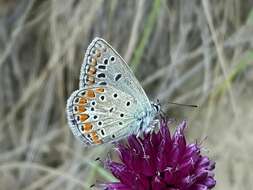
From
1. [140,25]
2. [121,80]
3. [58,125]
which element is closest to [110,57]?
[121,80]

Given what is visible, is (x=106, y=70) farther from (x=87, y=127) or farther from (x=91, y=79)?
(x=87, y=127)

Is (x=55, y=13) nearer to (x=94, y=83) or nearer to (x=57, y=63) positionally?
(x=57, y=63)

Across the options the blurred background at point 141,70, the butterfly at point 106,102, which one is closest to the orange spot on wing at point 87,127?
the butterfly at point 106,102

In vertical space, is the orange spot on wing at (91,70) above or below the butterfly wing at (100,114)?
above

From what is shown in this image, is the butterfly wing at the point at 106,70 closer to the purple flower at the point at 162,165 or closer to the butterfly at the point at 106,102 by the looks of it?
the butterfly at the point at 106,102

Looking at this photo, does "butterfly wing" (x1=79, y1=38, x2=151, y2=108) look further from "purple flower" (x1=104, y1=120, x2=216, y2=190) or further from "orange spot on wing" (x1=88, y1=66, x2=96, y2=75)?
"purple flower" (x1=104, y1=120, x2=216, y2=190)

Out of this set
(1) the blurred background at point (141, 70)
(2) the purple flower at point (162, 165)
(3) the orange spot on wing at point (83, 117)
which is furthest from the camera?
(1) the blurred background at point (141, 70)

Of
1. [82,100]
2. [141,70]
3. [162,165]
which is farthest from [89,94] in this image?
[141,70]
